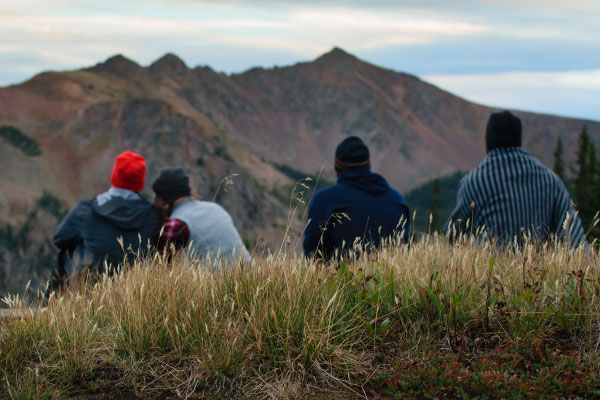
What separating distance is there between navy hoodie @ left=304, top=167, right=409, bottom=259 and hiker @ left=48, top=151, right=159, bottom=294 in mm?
1436

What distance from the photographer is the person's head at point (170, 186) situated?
199 inches

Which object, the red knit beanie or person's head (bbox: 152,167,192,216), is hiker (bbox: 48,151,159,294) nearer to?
the red knit beanie

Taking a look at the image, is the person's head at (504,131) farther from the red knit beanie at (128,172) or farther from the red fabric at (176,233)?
the red knit beanie at (128,172)

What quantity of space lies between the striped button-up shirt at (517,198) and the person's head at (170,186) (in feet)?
7.37

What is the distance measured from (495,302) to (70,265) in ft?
12.4

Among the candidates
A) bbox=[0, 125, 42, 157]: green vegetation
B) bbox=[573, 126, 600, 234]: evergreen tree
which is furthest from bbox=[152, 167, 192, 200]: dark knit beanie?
bbox=[0, 125, 42, 157]: green vegetation

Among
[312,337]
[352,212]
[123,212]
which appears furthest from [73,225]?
[312,337]

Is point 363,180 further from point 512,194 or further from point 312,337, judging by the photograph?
point 312,337

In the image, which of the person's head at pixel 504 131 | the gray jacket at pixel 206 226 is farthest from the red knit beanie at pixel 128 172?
the person's head at pixel 504 131

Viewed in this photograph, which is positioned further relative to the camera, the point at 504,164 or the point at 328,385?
the point at 504,164

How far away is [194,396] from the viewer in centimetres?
287

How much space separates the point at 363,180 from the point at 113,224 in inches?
84.6

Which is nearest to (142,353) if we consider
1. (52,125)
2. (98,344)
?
(98,344)

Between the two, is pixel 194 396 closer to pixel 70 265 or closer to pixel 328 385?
pixel 328 385
